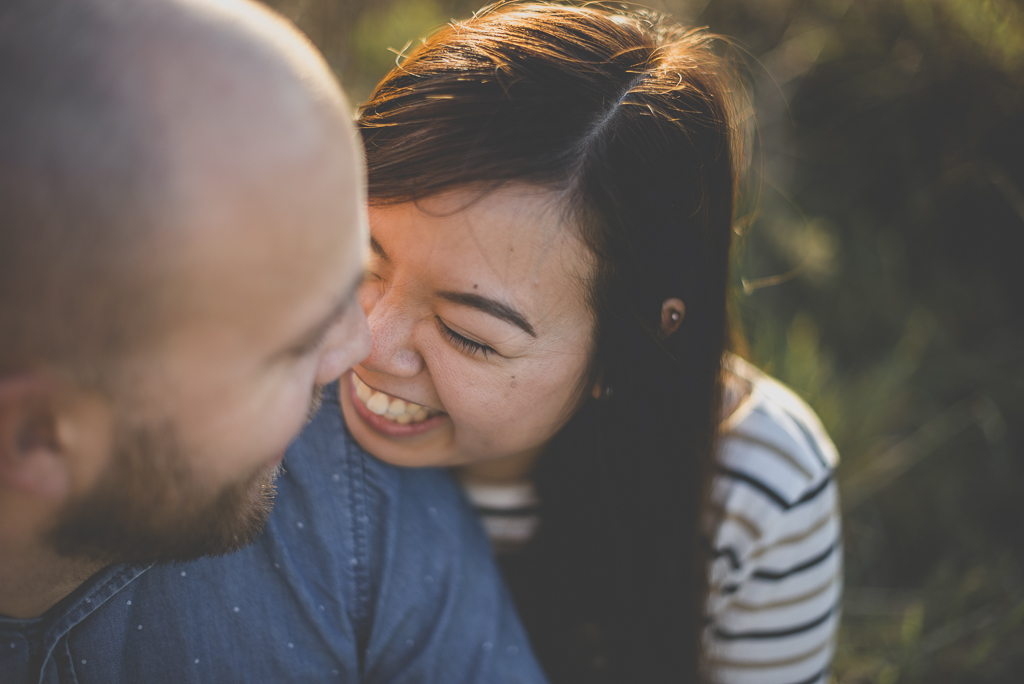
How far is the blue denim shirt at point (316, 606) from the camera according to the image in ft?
3.84

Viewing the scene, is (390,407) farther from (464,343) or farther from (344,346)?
(344,346)

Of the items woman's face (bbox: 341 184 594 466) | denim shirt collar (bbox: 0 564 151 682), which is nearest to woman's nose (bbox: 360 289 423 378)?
woman's face (bbox: 341 184 594 466)

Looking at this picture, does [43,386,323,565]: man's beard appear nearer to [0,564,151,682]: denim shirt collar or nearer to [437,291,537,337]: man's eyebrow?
[0,564,151,682]: denim shirt collar

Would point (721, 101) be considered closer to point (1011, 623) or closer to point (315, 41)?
point (315, 41)

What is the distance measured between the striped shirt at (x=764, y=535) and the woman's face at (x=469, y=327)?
0.39 metres

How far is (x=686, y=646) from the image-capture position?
170 centimetres

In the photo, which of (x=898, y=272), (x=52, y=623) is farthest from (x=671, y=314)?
(x=898, y=272)

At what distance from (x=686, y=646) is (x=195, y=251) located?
156 cm

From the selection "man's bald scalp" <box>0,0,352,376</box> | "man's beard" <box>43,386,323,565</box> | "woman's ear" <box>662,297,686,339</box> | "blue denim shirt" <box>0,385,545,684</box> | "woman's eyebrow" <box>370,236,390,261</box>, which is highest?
"man's bald scalp" <box>0,0,352,376</box>

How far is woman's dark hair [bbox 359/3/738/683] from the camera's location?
3.84 ft

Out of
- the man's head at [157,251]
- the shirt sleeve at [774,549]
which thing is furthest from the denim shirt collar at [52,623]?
the shirt sleeve at [774,549]

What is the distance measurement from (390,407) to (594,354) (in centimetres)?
45

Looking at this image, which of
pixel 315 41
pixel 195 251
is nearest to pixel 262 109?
pixel 195 251

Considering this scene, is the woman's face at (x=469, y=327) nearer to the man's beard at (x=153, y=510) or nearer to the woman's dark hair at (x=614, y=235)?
the woman's dark hair at (x=614, y=235)
